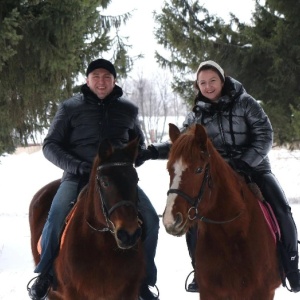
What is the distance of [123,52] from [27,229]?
16.7 ft

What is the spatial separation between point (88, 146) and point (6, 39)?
13.6 feet

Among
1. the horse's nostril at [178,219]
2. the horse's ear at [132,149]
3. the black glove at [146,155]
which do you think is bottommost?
the horse's nostril at [178,219]

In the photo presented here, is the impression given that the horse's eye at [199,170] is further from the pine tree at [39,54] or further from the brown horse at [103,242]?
the pine tree at [39,54]

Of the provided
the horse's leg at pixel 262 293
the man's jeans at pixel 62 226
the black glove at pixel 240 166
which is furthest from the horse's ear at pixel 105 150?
the horse's leg at pixel 262 293

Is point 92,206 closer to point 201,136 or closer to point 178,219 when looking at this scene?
point 178,219

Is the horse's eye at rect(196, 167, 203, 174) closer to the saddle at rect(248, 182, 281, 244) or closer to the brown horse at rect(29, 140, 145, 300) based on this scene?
the brown horse at rect(29, 140, 145, 300)

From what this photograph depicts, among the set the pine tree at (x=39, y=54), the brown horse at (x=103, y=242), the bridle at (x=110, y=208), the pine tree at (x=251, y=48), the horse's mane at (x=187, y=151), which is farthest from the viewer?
the pine tree at (x=251, y=48)

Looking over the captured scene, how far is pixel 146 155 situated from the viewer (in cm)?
447

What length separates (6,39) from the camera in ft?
25.5

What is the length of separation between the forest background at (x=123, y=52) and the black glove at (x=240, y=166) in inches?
179

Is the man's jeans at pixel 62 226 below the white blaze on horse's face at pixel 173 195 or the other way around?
below

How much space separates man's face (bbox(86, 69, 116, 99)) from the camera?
14.9ft

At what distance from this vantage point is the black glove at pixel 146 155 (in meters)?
4.42

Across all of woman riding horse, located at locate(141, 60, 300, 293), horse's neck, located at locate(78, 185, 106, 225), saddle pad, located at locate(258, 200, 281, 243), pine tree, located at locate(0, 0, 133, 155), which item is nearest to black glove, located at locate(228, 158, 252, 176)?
woman riding horse, located at locate(141, 60, 300, 293)
